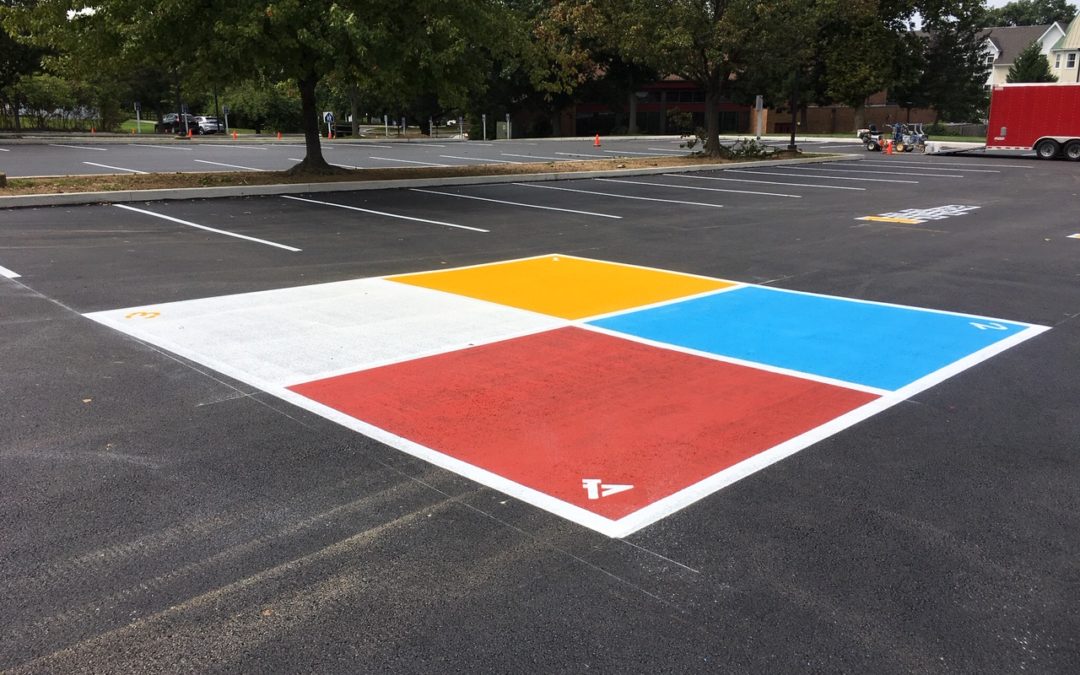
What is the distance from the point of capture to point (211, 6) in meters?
18.4

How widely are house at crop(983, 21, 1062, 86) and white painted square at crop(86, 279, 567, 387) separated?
87.2 metres

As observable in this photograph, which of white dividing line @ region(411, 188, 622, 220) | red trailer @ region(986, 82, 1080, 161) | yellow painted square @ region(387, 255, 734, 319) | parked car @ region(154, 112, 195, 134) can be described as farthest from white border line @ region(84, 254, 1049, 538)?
parked car @ region(154, 112, 195, 134)

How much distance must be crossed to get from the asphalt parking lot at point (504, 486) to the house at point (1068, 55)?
7787cm

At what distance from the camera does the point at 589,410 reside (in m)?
5.67

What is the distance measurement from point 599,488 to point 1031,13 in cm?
13782

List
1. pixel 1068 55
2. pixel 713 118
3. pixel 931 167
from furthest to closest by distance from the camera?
pixel 1068 55
pixel 713 118
pixel 931 167

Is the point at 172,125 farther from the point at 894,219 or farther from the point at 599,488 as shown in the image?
the point at 599,488

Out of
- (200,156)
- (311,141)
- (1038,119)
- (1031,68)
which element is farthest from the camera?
(1031,68)

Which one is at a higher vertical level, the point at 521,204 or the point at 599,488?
the point at 521,204

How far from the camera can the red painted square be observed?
15.6 feet

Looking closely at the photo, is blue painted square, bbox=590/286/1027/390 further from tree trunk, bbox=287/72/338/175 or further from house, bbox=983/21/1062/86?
house, bbox=983/21/1062/86

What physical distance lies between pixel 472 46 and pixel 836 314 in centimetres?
1639

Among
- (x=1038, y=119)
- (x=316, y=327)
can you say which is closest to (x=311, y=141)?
(x=316, y=327)

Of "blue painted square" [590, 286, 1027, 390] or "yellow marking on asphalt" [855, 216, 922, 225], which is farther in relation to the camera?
"yellow marking on asphalt" [855, 216, 922, 225]
